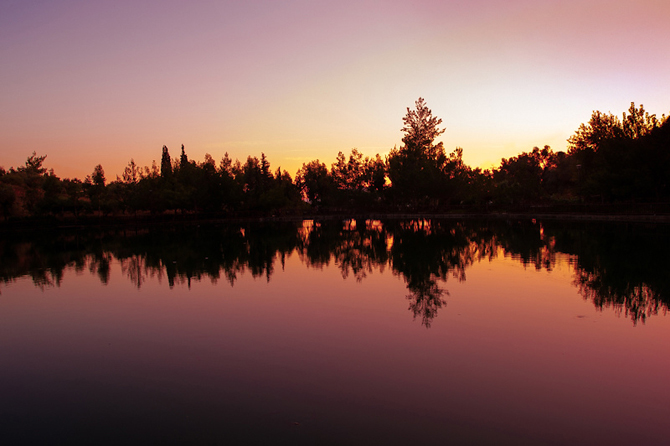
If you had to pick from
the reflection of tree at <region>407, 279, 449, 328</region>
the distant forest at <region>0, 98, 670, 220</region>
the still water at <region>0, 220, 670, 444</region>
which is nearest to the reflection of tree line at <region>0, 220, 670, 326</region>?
the reflection of tree at <region>407, 279, 449, 328</region>

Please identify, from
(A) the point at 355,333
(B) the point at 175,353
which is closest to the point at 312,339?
(A) the point at 355,333

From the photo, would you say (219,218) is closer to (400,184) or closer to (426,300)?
(400,184)

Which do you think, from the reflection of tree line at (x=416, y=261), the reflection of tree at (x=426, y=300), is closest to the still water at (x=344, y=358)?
the reflection of tree at (x=426, y=300)

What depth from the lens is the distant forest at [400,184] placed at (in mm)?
55781

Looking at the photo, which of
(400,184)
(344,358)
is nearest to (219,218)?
(400,184)

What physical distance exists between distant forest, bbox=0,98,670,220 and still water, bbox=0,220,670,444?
43.7 meters

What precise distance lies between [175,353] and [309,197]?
406ft

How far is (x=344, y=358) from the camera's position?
9367 mm

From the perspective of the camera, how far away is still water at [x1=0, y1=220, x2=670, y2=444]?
6645mm

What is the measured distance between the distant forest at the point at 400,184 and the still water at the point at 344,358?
43690 mm

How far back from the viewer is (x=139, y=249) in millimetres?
33188

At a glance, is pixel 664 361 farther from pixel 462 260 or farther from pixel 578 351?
pixel 462 260

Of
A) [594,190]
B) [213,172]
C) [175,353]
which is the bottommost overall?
[175,353]

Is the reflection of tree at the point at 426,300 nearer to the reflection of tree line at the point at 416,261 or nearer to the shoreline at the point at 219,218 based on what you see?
the reflection of tree line at the point at 416,261
